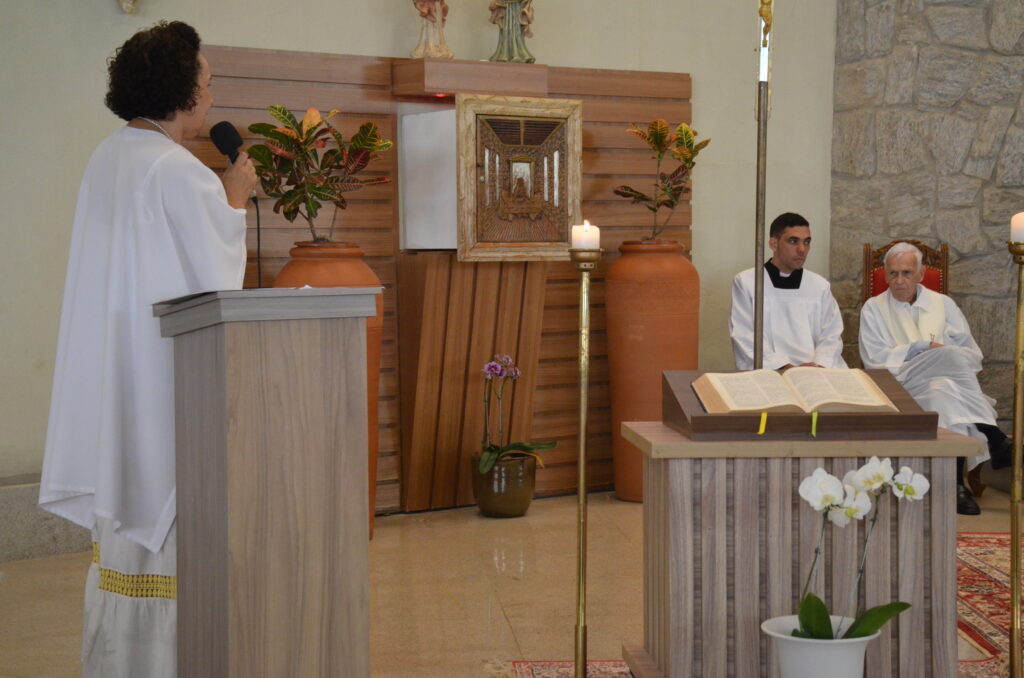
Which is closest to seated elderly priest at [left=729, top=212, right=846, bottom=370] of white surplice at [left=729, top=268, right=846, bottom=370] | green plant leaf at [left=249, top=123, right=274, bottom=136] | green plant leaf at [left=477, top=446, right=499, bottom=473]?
white surplice at [left=729, top=268, right=846, bottom=370]

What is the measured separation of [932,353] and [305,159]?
3.28 meters

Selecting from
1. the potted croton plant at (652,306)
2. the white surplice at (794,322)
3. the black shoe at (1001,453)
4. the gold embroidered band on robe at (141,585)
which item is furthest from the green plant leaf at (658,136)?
the gold embroidered band on robe at (141,585)

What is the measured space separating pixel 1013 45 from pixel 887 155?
0.86m

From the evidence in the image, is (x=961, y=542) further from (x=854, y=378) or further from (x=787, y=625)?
(x=787, y=625)

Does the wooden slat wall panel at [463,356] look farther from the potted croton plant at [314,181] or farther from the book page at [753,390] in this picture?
the book page at [753,390]

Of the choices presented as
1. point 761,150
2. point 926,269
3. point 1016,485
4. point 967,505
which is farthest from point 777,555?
point 926,269

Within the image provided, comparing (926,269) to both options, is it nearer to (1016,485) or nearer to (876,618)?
(1016,485)

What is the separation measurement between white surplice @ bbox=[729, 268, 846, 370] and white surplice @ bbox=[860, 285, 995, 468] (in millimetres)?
182

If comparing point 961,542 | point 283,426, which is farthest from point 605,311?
point 283,426

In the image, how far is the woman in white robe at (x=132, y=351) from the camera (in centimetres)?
248

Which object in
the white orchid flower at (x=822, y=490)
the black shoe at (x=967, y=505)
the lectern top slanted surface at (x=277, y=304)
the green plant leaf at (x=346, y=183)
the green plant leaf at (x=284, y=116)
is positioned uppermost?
the green plant leaf at (x=284, y=116)

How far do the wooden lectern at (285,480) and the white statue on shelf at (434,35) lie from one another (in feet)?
11.8

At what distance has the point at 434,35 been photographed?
18.0ft

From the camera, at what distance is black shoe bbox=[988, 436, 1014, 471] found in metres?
5.77
